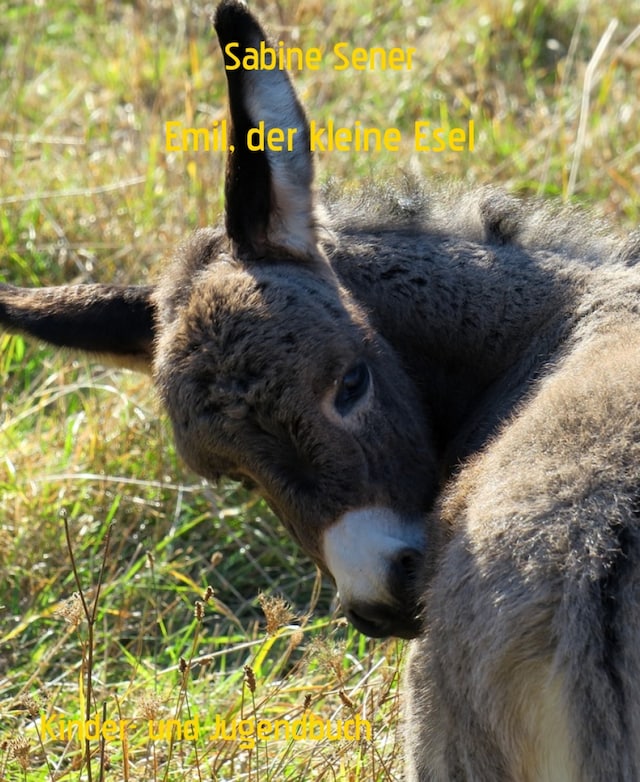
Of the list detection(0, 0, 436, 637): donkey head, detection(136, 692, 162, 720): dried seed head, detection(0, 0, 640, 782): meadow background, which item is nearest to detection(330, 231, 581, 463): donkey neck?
detection(0, 0, 436, 637): donkey head

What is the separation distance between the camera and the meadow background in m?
4.44

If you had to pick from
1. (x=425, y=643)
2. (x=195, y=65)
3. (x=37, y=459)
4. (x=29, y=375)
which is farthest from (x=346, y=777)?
(x=195, y=65)

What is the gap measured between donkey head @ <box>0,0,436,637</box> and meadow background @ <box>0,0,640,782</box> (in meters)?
0.36

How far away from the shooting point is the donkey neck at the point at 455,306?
163 inches

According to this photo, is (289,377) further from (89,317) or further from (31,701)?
(31,701)

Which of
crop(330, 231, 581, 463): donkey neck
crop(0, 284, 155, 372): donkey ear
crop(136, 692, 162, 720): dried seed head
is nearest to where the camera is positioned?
crop(136, 692, 162, 720): dried seed head

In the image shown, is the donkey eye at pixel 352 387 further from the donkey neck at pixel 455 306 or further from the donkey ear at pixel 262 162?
the donkey ear at pixel 262 162

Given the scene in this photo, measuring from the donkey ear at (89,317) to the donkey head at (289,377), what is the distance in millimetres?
16

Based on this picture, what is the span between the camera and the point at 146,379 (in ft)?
20.4

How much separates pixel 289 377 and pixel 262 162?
0.74m

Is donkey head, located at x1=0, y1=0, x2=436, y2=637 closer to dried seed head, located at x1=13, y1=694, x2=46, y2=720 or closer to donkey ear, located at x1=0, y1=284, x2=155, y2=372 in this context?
donkey ear, located at x1=0, y1=284, x2=155, y2=372

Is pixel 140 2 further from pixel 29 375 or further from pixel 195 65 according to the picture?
pixel 29 375

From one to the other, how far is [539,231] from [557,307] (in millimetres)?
431

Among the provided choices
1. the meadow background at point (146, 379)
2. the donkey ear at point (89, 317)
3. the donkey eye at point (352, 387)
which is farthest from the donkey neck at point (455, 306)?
the donkey ear at point (89, 317)
